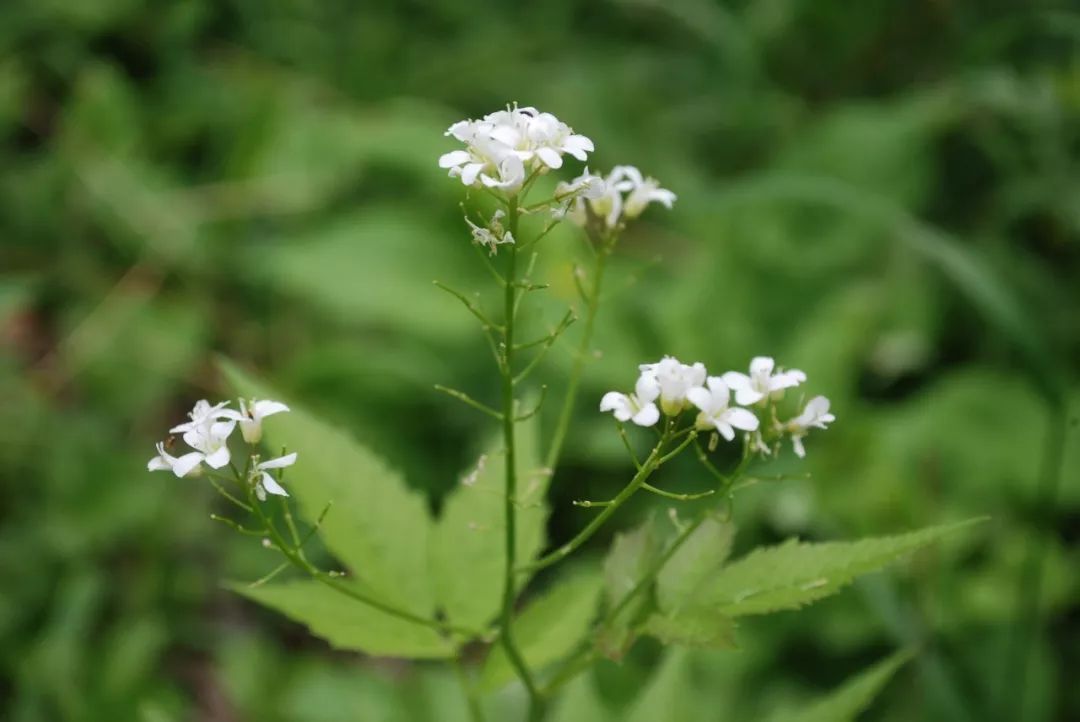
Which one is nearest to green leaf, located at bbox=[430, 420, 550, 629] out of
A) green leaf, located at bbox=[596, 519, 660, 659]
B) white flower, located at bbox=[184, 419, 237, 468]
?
green leaf, located at bbox=[596, 519, 660, 659]

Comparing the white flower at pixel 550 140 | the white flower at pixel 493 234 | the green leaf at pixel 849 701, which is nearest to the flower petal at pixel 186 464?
the white flower at pixel 493 234

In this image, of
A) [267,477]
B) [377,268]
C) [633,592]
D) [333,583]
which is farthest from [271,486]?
[377,268]

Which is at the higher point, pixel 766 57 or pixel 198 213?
pixel 766 57

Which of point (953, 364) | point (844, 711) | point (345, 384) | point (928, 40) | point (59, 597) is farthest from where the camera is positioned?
point (928, 40)

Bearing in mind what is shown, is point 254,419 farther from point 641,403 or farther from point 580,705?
point 580,705

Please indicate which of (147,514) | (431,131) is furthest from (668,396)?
(431,131)

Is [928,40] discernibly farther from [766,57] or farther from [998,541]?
[998,541]
